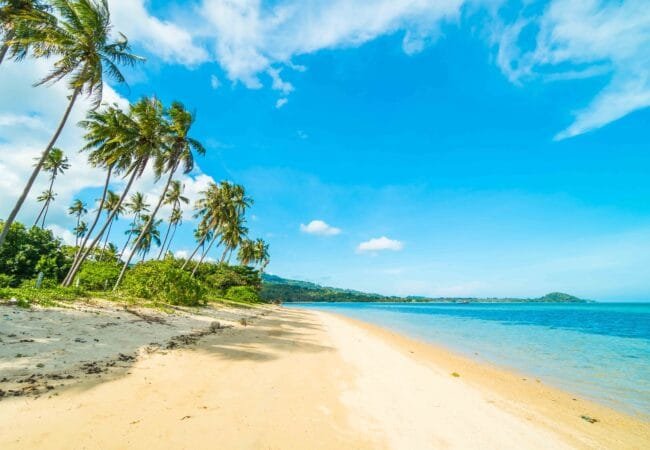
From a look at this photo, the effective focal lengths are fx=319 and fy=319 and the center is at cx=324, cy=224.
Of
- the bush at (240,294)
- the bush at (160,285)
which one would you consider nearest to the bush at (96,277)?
the bush at (160,285)

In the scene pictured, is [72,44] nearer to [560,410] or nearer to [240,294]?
[560,410]

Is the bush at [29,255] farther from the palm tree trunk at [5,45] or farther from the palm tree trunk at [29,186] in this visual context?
the palm tree trunk at [5,45]

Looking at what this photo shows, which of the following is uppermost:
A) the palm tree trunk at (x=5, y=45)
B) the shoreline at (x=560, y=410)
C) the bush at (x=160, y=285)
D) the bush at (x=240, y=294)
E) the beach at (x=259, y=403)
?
the palm tree trunk at (x=5, y=45)

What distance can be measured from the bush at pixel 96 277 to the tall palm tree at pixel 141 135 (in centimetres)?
312

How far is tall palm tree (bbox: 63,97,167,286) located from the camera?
69.2 ft

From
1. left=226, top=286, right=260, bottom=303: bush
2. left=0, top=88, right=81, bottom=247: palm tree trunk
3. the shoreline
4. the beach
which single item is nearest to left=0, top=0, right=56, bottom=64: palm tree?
left=0, top=88, right=81, bottom=247: palm tree trunk

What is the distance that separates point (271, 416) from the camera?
5.48m

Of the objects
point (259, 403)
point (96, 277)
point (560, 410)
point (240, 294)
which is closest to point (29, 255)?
point (96, 277)

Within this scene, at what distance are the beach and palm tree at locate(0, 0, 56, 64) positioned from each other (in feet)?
37.9

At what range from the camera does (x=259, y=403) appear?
603 cm

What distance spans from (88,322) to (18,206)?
295 inches

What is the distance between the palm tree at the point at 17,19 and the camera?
13086mm

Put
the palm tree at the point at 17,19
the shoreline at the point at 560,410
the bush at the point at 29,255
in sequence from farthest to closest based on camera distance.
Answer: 1. the bush at the point at 29,255
2. the palm tree at the point at 17,19
3. the shoreline at the point at 560,410

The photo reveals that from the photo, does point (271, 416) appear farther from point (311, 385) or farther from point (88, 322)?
point (88, 322)
